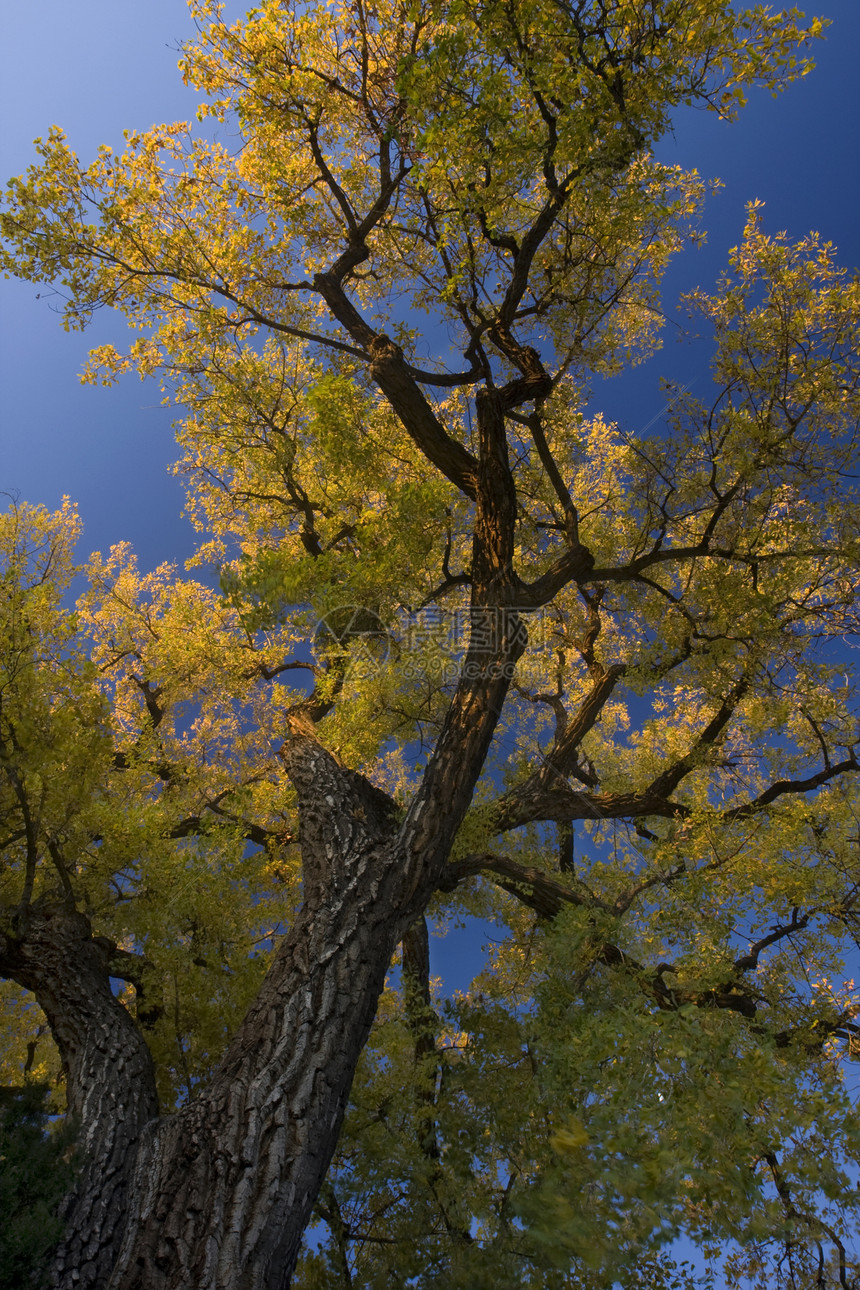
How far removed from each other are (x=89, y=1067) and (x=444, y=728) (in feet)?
12.9

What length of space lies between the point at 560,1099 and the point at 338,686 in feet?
17.4

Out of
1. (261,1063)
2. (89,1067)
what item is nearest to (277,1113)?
(261,1063)

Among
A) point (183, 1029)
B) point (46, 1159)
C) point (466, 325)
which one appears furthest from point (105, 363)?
point (46, 1159)

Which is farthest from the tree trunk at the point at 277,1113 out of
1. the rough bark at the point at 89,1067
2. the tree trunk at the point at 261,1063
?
the rough bark at the point at 89,1067

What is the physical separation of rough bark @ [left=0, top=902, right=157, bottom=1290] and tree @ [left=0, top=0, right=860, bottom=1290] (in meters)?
0.03

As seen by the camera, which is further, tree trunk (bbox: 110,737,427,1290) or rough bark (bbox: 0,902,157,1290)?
rough bark (bbox: 0,902,157,1290)

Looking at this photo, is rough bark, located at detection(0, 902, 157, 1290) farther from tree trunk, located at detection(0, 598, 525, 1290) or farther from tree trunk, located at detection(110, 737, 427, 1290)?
tree trunk, located at detection(110, 737, 427, 1290)

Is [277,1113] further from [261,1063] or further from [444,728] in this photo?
[444,728]

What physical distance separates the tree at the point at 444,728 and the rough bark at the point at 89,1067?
0.08ft

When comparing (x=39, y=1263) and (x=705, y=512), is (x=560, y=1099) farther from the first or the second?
(x=705, y=512)

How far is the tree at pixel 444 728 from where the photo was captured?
3842mm

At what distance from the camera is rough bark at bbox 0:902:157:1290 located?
3957mm

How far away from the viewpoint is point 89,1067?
5.13 metres

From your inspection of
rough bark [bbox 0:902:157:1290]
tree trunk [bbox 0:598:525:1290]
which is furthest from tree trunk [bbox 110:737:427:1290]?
rough bark [bbox 0:902:157:1290]
